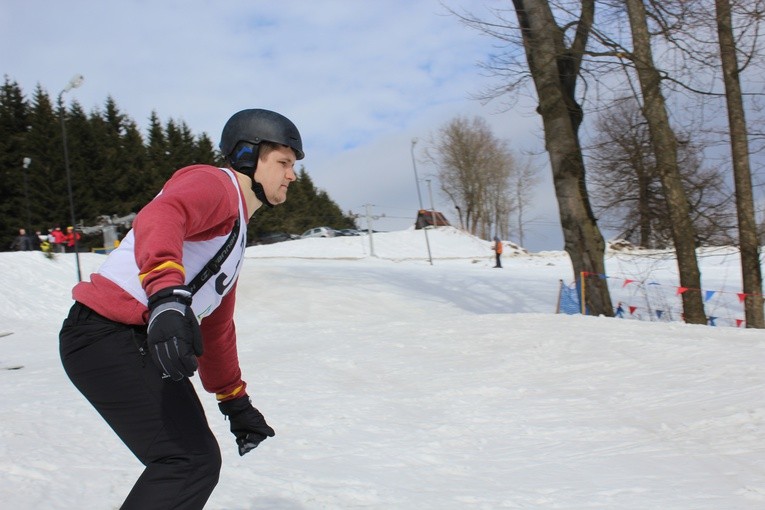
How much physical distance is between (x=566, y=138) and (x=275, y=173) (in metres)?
10.5

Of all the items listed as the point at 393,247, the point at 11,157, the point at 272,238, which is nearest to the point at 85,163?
the point at 11,157

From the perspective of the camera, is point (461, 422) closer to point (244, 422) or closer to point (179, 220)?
point (244, 422)

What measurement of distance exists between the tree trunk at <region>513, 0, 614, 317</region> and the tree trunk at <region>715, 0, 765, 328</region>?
2.35m

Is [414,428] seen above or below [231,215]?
below

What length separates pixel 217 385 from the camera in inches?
106

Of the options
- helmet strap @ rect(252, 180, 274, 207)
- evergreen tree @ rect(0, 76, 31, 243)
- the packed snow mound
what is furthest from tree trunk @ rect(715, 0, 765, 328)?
evergreen tree @ rect(0, 76, 31, 243)

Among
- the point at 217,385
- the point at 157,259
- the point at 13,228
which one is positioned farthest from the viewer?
the point at 13,228

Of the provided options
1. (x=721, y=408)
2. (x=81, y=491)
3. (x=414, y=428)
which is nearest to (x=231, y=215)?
(x=81, y=491)

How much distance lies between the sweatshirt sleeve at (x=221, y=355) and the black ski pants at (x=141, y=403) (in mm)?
538

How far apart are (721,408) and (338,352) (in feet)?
17.1

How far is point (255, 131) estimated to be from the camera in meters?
2.48

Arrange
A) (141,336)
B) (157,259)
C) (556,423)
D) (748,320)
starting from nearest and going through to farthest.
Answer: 1. (157,259)
2. (141,336)
3. (556,423)
4. (748,320)

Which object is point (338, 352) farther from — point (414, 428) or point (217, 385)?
point (217, 385)

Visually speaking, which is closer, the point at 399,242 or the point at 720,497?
the point at 720,497
